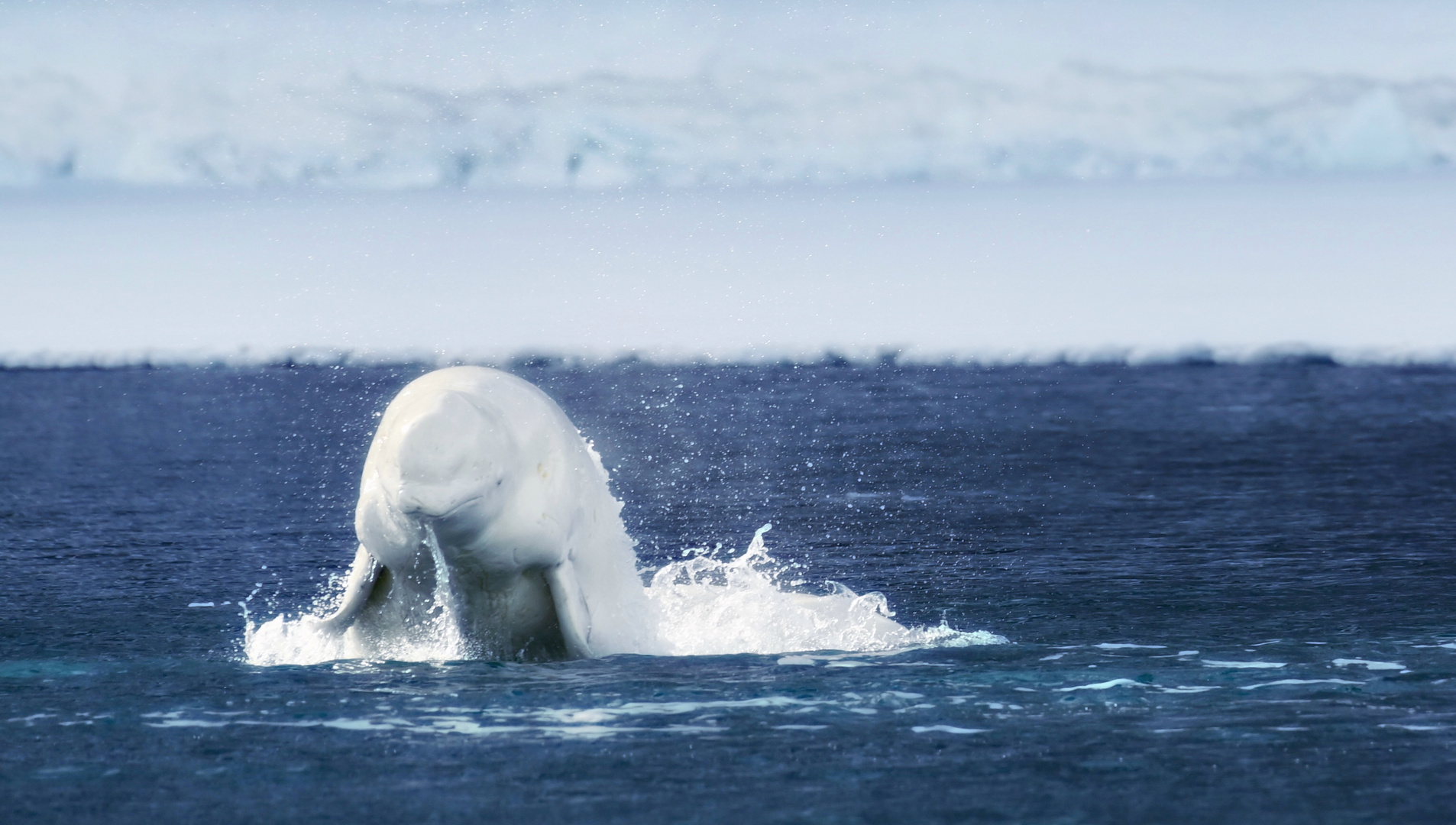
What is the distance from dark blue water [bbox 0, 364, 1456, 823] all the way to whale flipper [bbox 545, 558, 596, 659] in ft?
0.91

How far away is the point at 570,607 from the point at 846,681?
245cm

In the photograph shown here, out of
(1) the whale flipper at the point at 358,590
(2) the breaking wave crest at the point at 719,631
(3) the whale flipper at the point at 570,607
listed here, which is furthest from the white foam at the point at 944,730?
(1) the whale flipper at the point at 358,590

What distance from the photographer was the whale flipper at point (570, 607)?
14.5 m

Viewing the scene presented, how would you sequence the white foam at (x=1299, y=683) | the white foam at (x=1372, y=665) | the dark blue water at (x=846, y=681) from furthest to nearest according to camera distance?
the white foam at (x=1372, y=665) → the white foam at (x=1299, y=683) → the dark blue water at (x=846, y=681)

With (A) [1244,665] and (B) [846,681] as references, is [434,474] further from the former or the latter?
(A) [1244,665]

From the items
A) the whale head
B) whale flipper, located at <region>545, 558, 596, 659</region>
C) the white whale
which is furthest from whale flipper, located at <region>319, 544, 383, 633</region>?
whale flipper, located at <region>545, 558, 596, 659</region>

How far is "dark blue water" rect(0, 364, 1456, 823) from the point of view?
444 inches

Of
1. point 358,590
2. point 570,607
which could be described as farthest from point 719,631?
point 358,590

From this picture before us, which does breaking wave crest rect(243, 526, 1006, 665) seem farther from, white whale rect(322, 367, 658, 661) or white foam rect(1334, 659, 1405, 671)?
white foam rect(1334, 659, 1405, 671)

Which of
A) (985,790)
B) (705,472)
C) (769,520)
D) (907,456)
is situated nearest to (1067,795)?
(985,790)

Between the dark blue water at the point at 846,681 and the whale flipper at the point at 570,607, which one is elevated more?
the whale flipper at the point at 570,607

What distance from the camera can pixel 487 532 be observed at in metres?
13.9

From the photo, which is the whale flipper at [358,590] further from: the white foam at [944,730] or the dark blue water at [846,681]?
the white foam at [944,730]

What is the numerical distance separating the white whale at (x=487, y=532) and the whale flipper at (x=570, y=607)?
0.01 m
